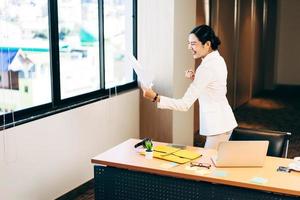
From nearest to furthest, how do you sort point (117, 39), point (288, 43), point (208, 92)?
point (208, 92)
point (117, 39)
point (288, 43)

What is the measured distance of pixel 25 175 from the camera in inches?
140

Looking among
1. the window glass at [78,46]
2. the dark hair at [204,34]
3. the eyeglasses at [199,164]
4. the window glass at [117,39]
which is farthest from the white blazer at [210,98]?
the window glass at [117,39]

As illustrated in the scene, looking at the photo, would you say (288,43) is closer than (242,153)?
No

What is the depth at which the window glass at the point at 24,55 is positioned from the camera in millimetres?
3385

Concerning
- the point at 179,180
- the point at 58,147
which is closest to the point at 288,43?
the point at 58,147

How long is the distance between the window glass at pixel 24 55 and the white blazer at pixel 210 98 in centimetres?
114

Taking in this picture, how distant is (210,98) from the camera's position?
10.9 feet

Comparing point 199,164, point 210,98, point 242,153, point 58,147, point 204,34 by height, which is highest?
point 204,34

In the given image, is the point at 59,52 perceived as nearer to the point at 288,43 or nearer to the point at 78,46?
the point at 78,46

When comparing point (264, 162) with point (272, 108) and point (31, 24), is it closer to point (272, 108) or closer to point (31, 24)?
point (31, 24)

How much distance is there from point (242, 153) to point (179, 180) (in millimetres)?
428

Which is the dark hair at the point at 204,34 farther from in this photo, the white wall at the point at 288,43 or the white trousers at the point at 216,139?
the white wall at the point at 288,43

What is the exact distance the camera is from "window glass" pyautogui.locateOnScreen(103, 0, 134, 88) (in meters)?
4.71

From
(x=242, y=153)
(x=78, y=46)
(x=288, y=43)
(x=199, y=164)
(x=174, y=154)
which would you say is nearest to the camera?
(x=242, y=153)
